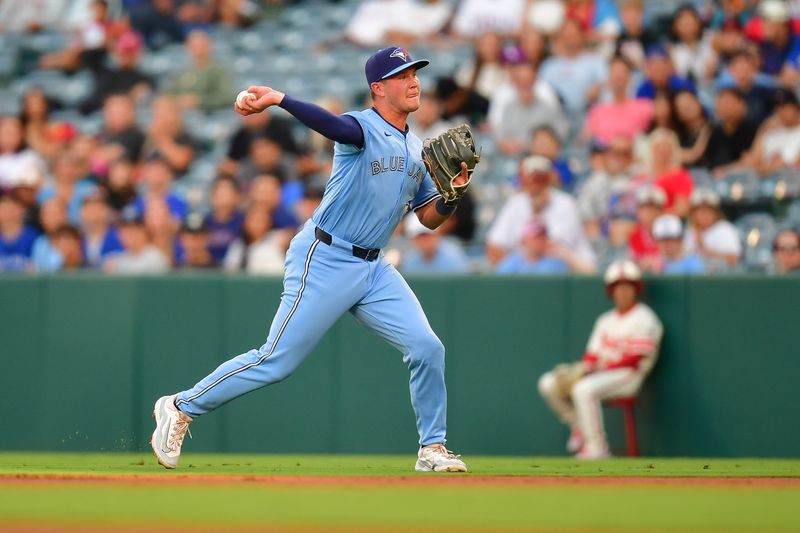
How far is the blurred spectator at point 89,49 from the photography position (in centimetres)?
1395

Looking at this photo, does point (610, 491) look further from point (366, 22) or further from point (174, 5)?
point (174, 5)

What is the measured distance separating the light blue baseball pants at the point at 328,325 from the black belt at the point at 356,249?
0.06 feet

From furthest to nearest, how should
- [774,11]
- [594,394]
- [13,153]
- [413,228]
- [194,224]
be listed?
[13,153], [774,11], [194,224], [413,228], [594,394]

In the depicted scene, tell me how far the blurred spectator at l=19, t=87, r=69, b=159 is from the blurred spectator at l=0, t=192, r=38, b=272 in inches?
71.4

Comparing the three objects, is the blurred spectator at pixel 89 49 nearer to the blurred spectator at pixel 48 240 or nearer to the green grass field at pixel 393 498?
the blurred spectator at pixel 48 240

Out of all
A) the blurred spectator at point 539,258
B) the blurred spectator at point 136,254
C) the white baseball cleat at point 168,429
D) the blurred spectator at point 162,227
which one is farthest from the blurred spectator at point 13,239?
the white baseball cleat at point 168,429

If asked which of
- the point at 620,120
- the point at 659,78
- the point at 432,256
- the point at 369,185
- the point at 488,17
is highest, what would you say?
the point at 488,17

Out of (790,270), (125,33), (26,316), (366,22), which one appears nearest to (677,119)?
(790,270)

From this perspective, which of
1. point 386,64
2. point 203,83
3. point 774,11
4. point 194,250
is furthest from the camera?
point 203,83

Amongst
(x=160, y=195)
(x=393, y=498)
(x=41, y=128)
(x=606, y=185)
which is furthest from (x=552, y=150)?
(x=393, y=498)

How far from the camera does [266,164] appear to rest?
1138 cm

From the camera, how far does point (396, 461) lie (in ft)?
26.2

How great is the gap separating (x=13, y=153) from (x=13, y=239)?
2.11 m

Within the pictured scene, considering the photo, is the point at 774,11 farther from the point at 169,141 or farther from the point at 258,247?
the point at 169,141
